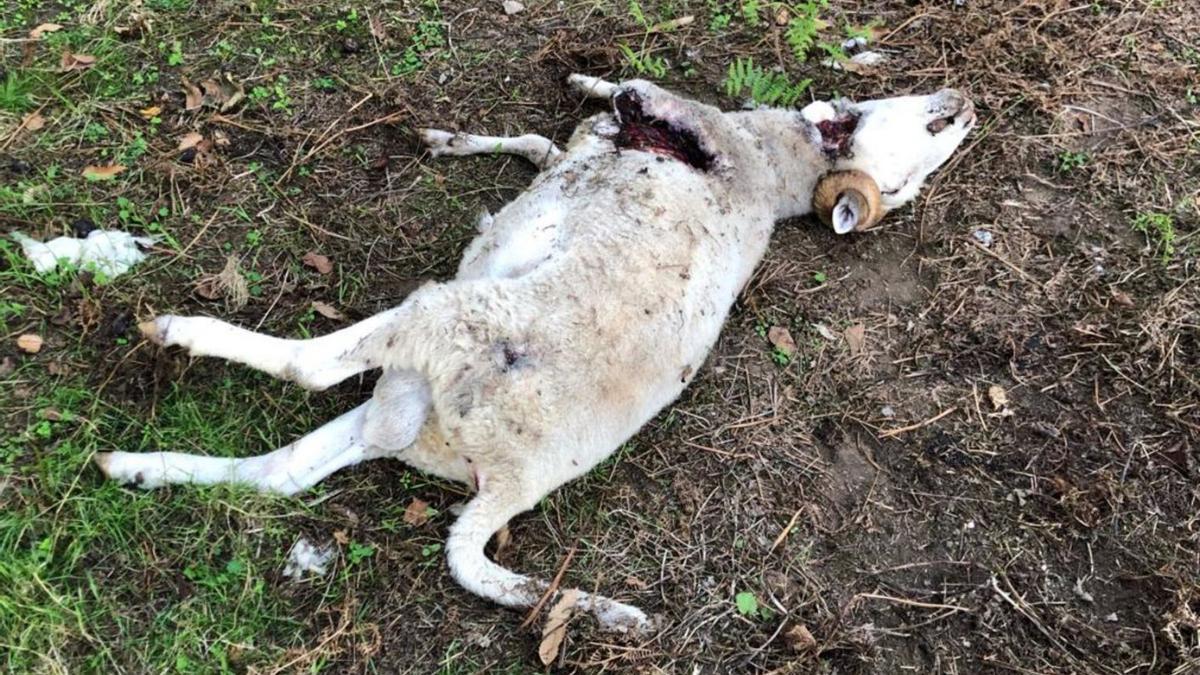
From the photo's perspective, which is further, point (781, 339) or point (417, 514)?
point (781, 339)

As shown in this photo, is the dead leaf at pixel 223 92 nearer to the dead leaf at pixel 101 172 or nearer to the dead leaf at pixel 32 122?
the dead leaf at pixel 101 172

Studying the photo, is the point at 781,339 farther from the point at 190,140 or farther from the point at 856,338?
the point at 190,140

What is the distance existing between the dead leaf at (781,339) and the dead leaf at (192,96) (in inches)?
131

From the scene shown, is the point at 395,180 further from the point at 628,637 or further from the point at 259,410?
the point at 628,637

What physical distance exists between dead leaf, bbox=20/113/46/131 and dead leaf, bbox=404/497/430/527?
283 centimetres

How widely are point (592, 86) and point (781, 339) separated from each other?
1.91 m

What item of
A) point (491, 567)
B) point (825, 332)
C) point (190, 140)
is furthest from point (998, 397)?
point (190, 140)

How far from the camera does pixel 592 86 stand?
488cm

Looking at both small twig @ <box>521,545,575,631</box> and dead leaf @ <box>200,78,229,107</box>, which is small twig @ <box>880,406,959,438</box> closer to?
small twig @ <box>521,545,575,631</box>

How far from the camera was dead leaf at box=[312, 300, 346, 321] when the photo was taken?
12.9 ft

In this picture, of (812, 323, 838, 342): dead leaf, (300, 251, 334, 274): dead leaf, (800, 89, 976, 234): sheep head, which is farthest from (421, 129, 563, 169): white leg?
(812, 323, 838, 342): dead leaf

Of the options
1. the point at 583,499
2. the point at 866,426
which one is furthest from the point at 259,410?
the point at 866,426

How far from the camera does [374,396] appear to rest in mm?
3422

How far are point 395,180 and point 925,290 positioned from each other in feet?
10.0
